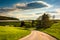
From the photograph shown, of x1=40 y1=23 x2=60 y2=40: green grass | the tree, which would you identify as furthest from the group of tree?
x1=40 y1=23 x2=60 y2=40: green grass

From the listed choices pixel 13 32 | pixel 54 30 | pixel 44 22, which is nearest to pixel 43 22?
pixel 44 22

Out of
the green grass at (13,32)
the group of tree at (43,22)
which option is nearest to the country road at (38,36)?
the green grass at (13,32)

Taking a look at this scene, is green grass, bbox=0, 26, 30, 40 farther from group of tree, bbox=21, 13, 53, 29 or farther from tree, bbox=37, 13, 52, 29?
tree, bbox=37, 13, 52, 29

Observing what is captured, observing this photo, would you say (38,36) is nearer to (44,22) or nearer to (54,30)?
(44,22)

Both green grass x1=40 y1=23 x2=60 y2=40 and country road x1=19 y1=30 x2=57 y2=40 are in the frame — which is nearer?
country road x1=19 y1=30 x2=57 y2=40

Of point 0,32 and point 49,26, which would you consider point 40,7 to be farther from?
point 0,32

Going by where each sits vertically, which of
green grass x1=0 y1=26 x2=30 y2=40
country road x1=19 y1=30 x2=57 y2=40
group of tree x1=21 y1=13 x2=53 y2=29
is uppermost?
group of tree x1=21 y1=13 x2=53 y2=29

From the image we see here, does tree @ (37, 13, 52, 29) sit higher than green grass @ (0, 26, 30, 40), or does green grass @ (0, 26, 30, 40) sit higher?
tree @ (37, 13, 52, 29)

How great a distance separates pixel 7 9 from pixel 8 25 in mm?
787

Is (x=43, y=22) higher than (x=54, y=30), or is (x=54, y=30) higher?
(x=43, y=22)

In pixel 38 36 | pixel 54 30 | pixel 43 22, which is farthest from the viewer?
pixel 54 30

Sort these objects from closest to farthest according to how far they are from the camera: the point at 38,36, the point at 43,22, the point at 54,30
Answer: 1. the point at 38,36
2. the point at 43,22
3. the point at 54,30

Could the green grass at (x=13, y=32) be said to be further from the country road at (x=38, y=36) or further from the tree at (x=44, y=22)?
the tree at (x=44, y=22)

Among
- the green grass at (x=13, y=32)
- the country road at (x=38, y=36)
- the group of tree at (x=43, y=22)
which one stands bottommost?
the country road at (x=38, y=36)
